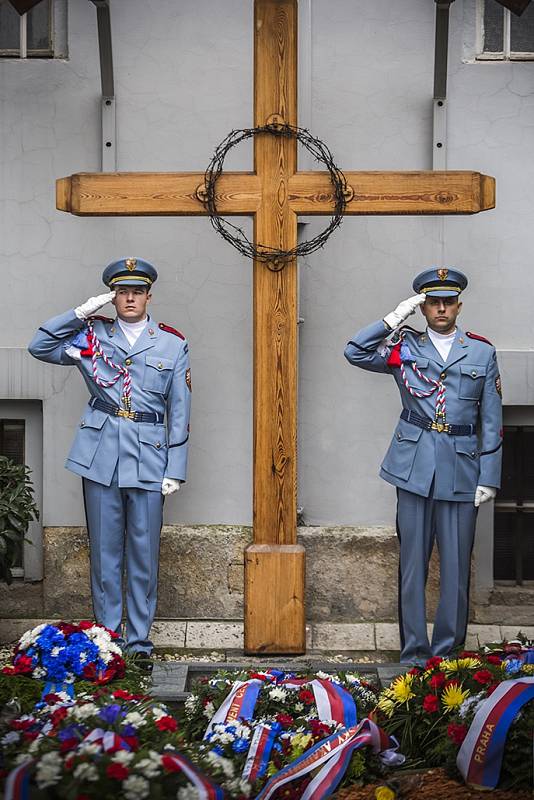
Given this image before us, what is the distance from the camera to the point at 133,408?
5.52m

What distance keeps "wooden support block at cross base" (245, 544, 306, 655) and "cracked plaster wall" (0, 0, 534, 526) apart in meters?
0.98

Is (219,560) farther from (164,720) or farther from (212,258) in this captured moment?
(164,720)

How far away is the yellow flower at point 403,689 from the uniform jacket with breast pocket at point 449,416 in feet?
3.76

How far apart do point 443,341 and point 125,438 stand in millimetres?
1480

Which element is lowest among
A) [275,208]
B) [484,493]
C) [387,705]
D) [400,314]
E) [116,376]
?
[387,705]

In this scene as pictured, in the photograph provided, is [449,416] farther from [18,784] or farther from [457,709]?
[18,784]

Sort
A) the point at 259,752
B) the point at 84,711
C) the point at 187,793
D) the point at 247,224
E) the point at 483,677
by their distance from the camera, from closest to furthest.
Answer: the point at 187,793 < the point at 84,711 < the point at 259,752 < the point at 483,677 < the point at 247,224

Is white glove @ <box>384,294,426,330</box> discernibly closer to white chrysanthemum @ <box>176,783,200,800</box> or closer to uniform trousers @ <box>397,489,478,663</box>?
uniform trousers @ <box>397,489,478,663</box>

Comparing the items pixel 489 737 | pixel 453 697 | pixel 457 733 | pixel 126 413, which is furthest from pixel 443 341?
pixel 489 737

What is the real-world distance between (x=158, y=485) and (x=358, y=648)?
138 centimetres

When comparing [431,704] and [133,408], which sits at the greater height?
[133,408]

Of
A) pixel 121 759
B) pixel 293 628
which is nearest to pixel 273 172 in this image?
pixel 293 628

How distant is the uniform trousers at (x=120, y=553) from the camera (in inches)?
216

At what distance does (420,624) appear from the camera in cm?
544
